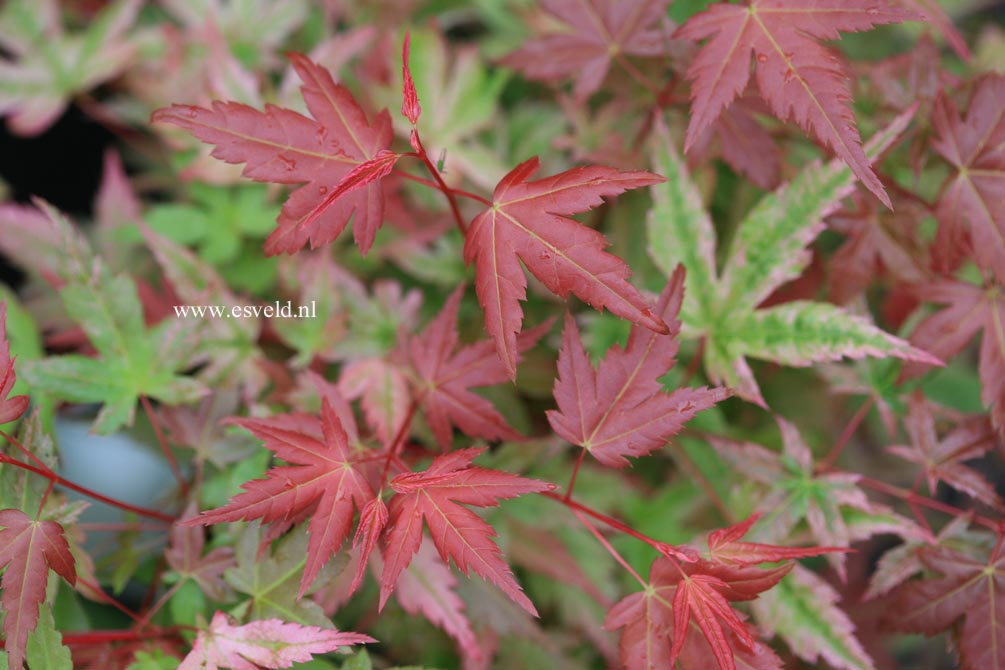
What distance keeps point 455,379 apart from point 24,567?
48 centimetres

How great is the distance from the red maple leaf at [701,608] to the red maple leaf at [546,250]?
0.24m

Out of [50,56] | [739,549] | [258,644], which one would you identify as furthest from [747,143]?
[50,56]

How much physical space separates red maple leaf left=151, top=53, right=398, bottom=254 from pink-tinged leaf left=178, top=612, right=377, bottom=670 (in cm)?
38

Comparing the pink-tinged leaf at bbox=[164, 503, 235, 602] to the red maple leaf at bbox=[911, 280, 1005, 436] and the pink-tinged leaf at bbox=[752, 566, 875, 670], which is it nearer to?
the pink-tinged leaf at bbox=[752, 566, 875, 670]

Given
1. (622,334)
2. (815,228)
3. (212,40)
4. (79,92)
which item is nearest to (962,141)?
(815,228)

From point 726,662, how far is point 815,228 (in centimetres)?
52

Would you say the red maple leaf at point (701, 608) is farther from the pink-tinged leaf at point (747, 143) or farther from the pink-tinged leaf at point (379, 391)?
the pink-tinged leaf at point (747, 143)

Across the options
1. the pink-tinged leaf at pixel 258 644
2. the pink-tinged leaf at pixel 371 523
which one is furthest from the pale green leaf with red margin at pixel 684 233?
the pink-tinged leaf at pixel 258 644

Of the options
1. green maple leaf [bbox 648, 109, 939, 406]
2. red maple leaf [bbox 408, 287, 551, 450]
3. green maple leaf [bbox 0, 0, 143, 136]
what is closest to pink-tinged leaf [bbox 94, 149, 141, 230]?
green maple leaf [bbox 0, 0, 143, 136]

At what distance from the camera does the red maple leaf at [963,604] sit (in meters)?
0.83

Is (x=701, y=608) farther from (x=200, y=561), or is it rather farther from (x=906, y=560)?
(x=200, y=561)

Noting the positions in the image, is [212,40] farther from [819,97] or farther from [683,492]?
[683,492]

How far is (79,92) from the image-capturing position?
1.37 metres

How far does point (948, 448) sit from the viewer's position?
0.93 meters
